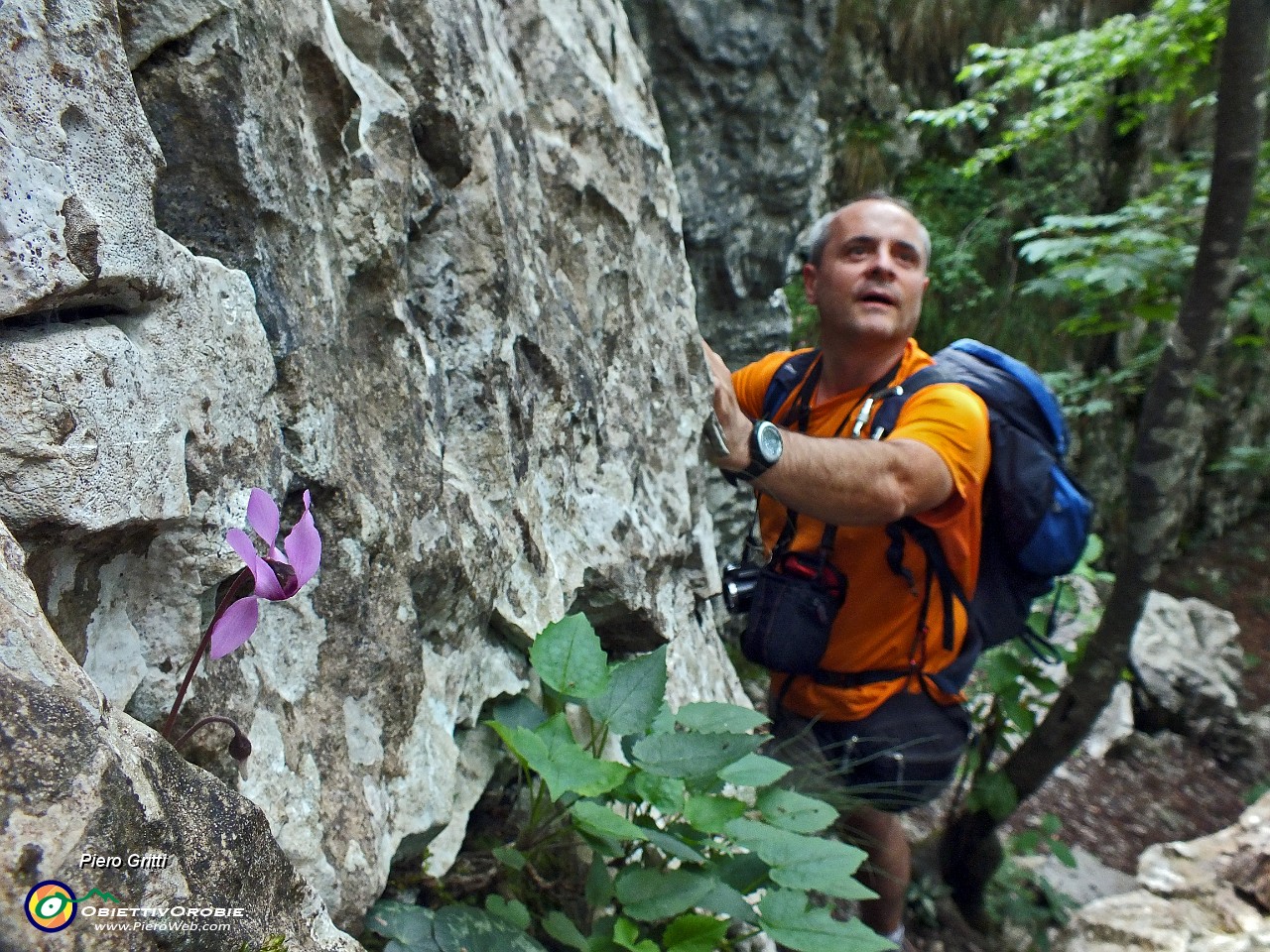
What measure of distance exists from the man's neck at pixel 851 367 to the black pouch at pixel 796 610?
0.60 metres

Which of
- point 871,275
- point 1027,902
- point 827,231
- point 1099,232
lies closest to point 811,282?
point 827,231

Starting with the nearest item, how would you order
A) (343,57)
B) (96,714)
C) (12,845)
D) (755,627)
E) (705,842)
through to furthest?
(12,845) → (96,714) → (343,57) → (705,842) → (755,627)

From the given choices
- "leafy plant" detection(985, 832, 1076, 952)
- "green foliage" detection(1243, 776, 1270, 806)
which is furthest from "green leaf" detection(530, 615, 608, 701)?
"green foliage" detection(1243, 776, 1270, 806)

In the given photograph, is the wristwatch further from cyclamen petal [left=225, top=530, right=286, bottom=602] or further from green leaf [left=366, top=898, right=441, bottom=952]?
cyclamen petal [left=225, top=530, right=286, bottom=602]

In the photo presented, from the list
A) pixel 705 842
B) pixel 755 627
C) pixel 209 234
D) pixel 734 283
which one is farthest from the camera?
pixel 734 283

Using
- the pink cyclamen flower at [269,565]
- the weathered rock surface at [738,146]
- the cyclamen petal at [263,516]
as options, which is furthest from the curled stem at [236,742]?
the weathered rock surface at [738,146]

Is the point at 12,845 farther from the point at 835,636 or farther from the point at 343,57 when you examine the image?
the point at 835,636

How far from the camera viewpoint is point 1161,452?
→ 12.0 feet

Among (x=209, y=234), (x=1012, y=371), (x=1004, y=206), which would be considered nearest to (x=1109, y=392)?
(x=1004, y=206)

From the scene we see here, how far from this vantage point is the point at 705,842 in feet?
5.40

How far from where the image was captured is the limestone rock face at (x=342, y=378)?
908 mm

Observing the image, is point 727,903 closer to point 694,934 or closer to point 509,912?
point 694,934

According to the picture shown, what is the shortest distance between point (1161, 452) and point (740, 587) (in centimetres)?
206

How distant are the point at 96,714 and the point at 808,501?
1934 mm
